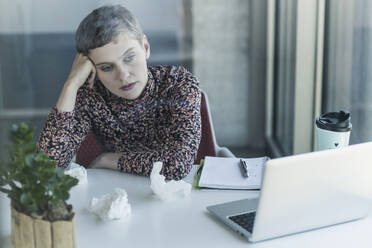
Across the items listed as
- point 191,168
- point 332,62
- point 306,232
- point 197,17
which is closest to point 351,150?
point 306,232

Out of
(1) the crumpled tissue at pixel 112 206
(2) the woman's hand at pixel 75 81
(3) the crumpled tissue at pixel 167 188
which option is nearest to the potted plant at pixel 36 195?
(1) the crumpled tissue at pixel 112 206

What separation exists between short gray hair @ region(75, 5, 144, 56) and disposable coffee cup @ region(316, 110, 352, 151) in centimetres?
71

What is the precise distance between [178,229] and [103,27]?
0.79 m

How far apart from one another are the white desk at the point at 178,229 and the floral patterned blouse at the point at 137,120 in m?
0.28

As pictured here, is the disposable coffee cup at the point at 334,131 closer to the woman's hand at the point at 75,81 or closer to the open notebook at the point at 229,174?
the open notebook at the point at 229,174

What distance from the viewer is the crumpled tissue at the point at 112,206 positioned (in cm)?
128

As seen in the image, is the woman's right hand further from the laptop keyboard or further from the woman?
the laptop keyboard

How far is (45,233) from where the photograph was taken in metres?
1.00

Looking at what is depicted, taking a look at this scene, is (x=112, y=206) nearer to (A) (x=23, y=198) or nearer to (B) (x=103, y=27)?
(A) (x=23, y=198)

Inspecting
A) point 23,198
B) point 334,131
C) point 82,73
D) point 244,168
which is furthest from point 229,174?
point 23,198

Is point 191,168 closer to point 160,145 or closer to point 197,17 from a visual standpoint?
point 160,145

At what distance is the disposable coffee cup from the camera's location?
155 cm

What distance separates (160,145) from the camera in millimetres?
1851

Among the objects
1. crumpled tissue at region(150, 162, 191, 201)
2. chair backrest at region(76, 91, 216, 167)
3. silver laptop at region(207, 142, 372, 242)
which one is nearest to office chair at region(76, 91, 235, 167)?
chair backrest at region(76, 91, 216, 167)
